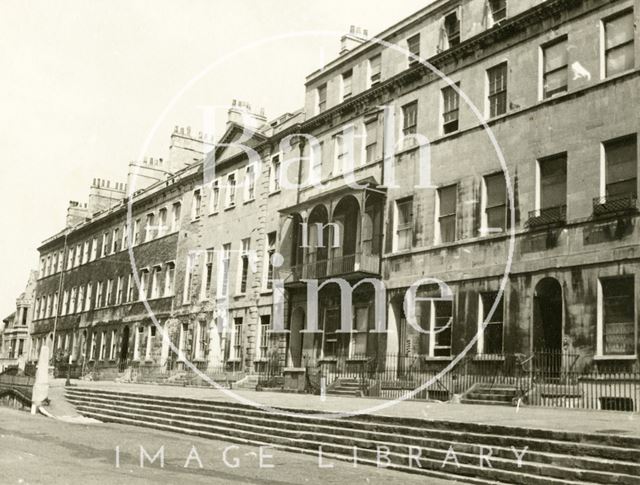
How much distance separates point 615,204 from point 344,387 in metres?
10.8

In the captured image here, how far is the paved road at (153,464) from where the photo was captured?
417 inches

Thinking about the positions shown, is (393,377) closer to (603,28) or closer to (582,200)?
(582,200)

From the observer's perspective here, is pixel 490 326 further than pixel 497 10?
No

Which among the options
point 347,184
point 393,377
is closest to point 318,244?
point 347,184

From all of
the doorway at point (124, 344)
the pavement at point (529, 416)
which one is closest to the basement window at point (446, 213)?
the pavement at point (529, 416)

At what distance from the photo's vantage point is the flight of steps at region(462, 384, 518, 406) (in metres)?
19.1

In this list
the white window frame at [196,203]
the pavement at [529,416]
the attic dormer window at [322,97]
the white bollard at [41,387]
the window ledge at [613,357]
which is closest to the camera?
the pavement at [529,416]

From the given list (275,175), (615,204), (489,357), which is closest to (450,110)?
(615,204)

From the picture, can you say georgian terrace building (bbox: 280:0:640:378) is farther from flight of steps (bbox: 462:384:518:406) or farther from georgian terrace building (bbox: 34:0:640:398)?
flight of steps (bbox: 462:384:518:406)

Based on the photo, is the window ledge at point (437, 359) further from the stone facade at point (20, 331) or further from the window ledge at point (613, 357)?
the stone facade at point (20, 331)

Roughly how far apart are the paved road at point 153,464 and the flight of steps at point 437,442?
1.65 ft

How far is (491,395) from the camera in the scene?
19797mm

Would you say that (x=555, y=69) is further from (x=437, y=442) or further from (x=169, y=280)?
(x=169, y=280)

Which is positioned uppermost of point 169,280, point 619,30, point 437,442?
point 619,30
